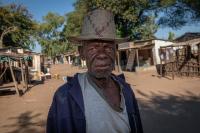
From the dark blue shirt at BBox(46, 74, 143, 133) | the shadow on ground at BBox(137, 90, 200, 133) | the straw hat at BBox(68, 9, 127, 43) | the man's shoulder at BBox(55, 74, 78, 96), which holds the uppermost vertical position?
the straw hat at BBox(68, 9, 127, 43)

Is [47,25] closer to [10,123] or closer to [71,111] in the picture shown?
[10,123]

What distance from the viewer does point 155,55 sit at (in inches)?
1259

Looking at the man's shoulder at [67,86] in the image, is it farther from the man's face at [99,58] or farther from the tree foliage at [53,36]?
the tree foliage at [53,36]

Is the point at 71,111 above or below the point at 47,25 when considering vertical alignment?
below

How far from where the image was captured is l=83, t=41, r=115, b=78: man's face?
2.46 metres

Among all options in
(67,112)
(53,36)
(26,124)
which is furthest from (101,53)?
(53,36)

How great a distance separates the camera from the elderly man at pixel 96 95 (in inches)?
84.7

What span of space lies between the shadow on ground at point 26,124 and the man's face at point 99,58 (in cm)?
682

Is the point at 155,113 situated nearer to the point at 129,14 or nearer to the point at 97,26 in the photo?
the point at 97,26

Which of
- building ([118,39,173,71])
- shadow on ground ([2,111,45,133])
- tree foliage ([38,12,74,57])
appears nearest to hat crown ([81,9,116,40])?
shadow on ground ([2,111,45,133])

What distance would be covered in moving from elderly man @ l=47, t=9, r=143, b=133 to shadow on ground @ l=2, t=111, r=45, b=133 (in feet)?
22.3

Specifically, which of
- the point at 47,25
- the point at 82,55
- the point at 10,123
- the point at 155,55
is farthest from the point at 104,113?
the point at 47,25

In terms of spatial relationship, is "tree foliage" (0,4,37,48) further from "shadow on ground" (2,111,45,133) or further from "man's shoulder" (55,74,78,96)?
"man's shoulder" (55,74,78,96)

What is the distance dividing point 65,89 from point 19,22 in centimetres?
4240
